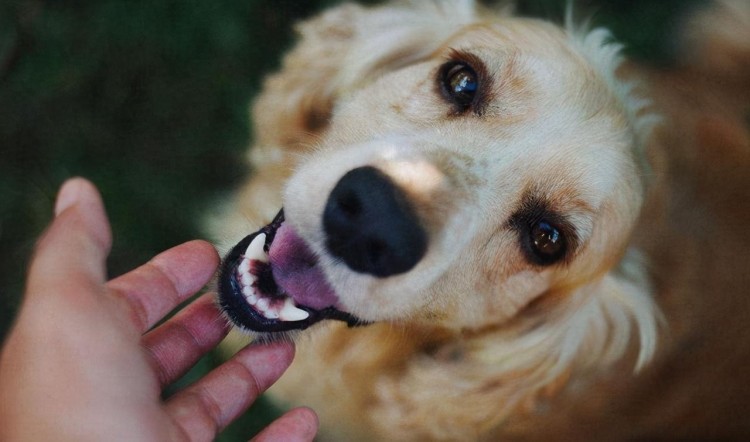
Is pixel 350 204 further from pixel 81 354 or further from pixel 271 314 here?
pixel 81 354

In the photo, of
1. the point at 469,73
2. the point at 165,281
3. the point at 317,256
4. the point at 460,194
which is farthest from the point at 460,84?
the point at 165,281

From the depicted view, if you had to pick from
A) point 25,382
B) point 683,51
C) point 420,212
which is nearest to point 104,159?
point 25,382

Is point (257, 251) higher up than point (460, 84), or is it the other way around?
point (460, 84)

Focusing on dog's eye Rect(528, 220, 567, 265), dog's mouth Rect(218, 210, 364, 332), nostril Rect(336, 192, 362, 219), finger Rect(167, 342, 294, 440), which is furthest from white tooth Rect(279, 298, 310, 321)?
dog's eye Rect(528, 220, 567, 265)

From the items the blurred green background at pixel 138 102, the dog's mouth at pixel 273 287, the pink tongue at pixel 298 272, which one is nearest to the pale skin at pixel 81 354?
the dog's mouth at pixel 273 287

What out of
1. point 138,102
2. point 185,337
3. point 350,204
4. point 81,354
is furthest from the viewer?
point 138,102

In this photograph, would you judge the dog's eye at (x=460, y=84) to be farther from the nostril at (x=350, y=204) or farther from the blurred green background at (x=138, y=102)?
the blurred green background at (x=138, y=102)

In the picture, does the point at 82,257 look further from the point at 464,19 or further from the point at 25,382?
the point at 464,19
